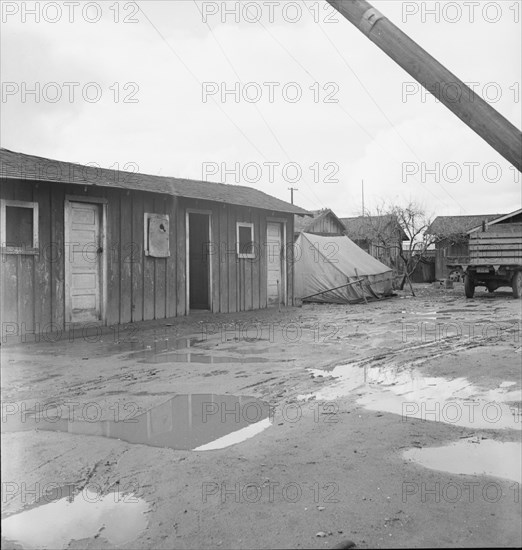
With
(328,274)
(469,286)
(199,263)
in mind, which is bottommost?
(469,286)

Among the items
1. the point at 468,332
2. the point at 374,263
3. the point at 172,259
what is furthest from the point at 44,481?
the point at 374,263

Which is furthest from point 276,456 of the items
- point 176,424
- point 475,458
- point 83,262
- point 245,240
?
point 245,240

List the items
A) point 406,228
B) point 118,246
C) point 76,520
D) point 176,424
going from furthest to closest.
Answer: point 406,228
point 118,246
point 176,424
point 76,520

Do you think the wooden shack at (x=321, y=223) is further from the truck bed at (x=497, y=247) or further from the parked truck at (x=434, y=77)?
the parked truck at (x=434, y=77)

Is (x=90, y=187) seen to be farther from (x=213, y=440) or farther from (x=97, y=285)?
(x=213, y=440)

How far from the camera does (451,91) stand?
78.6 inches

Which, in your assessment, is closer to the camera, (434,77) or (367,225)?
(434,77)

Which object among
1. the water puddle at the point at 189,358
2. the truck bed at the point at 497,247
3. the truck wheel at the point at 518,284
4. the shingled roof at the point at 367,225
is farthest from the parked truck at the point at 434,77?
the shingled roof at the point at 367,225

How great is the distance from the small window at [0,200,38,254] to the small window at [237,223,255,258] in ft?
19.8

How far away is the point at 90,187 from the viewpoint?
1110 cm

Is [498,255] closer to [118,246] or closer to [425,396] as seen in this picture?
[118,246]

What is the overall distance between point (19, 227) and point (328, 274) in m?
11.4

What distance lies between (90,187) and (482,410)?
860 cm

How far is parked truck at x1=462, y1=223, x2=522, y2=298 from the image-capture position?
18922 millimetres
